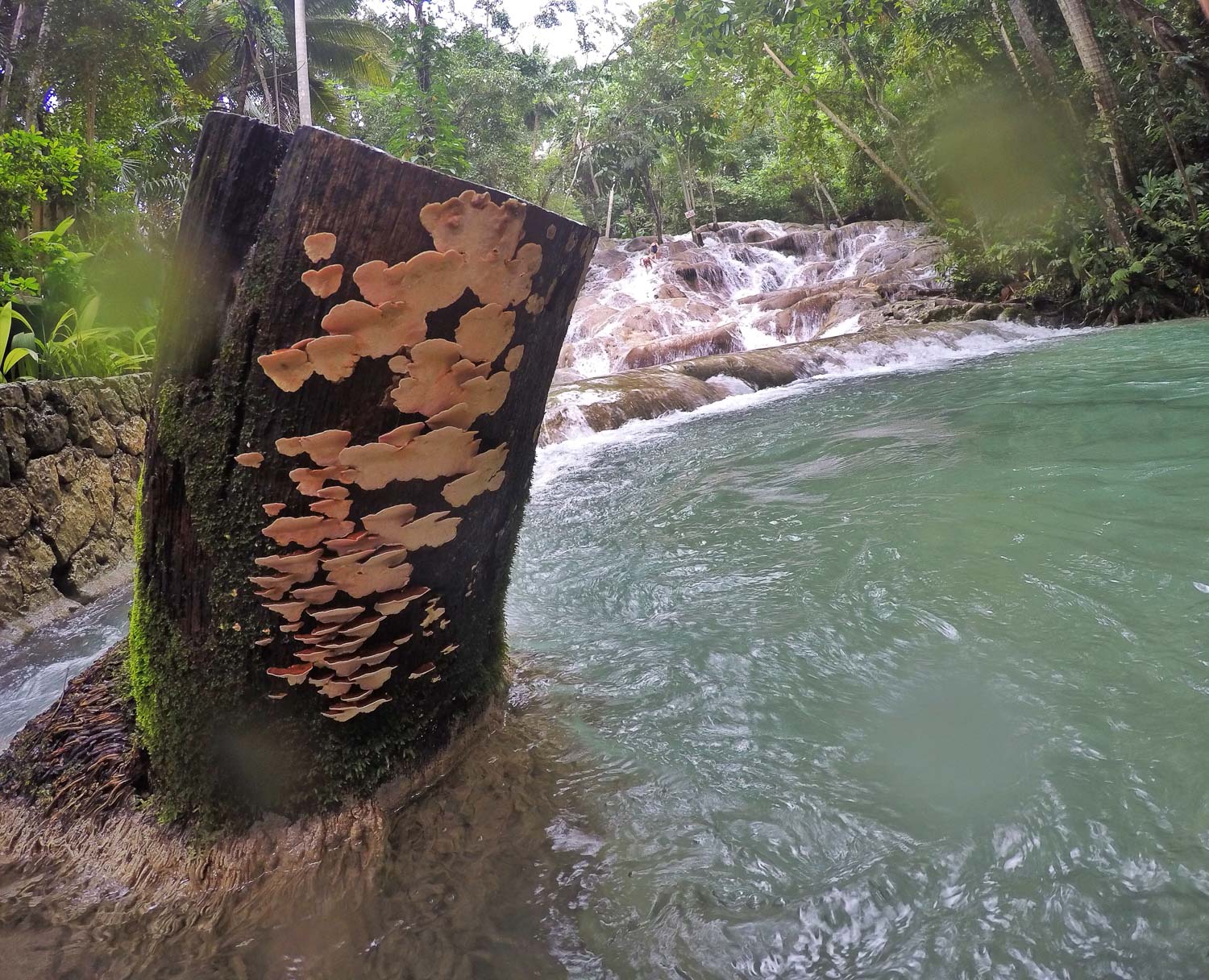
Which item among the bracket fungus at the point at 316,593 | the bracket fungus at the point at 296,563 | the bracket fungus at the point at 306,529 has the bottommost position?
the bracket fungus at the point at 316,593

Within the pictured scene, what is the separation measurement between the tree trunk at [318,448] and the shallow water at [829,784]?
0.95 feet

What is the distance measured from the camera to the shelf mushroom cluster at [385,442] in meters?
1.07

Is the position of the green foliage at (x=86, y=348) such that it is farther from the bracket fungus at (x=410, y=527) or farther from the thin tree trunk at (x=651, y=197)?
the thin tree trunk at (x=651, y=197)

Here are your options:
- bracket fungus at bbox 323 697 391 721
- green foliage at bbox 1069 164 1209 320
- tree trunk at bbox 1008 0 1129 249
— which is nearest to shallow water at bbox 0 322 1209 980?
bracket fungus at bbox 323 697 391 721

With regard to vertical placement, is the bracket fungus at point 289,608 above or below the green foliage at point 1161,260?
below

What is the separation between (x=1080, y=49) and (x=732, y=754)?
13.4 metres

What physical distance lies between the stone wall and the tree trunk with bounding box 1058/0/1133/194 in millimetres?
13393

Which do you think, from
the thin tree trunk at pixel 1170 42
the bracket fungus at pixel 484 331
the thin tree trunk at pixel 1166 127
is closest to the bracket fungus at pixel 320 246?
the bracket fungus at pixel 484 331

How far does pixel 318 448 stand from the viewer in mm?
1106

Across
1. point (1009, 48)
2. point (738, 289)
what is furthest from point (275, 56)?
point (1009, 48)

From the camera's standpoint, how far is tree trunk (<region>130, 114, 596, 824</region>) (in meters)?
1.05

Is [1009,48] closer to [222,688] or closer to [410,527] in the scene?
[410,527]

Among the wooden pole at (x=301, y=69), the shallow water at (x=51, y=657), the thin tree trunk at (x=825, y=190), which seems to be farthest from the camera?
the thin tree trunk at (x=825, y=190)

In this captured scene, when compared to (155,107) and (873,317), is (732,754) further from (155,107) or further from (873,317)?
(155,107)
